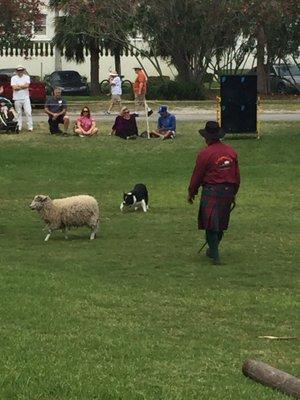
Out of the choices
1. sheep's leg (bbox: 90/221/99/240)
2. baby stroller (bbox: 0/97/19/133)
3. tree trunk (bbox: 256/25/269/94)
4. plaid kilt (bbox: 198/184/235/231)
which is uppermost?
tree trunk (bbox: 256/25/269/94)

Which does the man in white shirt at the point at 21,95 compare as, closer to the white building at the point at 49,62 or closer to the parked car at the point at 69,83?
the parked car at the point at 69,83

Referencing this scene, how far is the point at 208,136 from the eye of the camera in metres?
12.6

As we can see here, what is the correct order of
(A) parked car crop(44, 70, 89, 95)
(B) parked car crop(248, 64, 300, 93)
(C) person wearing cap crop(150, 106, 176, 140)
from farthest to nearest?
(B) parked car crop(248, 64, 300, 93), (A) parked car crop(44, 70, 89, 95), (C) person wearing cap crop(150, 106, 176, 140)

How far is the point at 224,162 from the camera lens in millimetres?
12555

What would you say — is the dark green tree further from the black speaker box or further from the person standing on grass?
the black speaker box

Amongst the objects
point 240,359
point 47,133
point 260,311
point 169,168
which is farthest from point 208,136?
point 47,133

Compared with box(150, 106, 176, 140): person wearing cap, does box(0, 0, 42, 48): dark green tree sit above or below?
above

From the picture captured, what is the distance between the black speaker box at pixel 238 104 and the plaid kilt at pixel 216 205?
46.7 feet

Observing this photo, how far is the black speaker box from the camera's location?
2678cm

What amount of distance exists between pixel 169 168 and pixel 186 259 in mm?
9971

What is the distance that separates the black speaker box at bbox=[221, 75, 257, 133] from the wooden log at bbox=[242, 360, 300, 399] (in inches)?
794

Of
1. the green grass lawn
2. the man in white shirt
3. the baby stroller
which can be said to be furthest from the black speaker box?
the baby stroller

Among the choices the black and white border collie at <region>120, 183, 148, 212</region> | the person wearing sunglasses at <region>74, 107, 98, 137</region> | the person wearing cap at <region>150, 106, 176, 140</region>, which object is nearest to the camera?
the black and white border collie at <region>120, 183, 148, 212</region>

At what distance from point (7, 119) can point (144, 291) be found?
1763 cm
